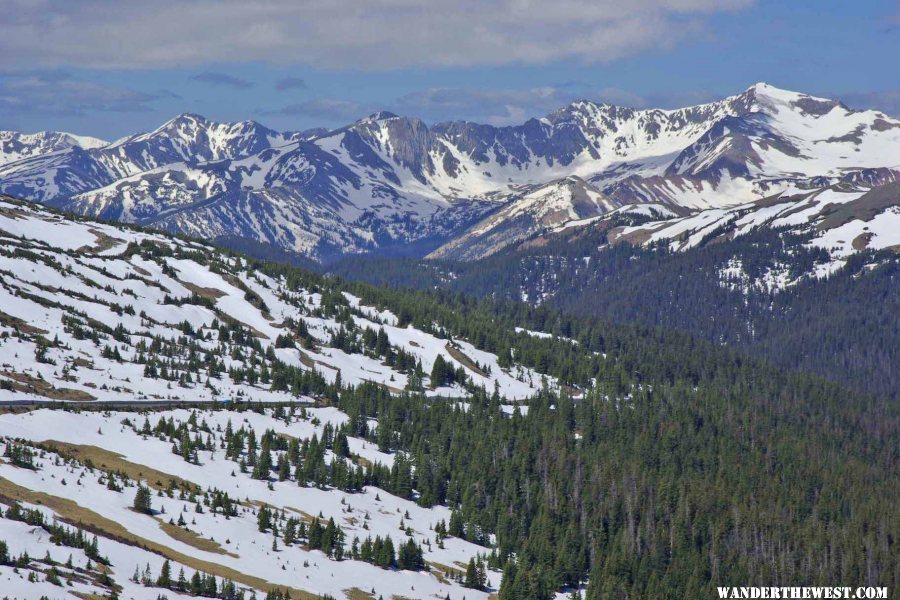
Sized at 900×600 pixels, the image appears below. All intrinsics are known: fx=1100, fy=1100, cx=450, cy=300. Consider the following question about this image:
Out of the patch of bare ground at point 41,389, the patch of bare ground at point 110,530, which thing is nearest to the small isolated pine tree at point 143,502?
the patch of bare ground at point 110,530

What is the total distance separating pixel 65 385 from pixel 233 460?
41.1 metres

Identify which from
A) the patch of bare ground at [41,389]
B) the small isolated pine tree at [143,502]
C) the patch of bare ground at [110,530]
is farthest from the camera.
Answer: the patch of bare ground at [41,389]

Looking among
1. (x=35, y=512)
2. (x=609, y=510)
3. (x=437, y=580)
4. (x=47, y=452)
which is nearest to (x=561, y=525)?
(x=609, y=510)

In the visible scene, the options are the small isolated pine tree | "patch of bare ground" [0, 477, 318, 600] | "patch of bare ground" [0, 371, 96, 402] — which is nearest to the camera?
"patch of bare ground" [0, 477, 318, 600]

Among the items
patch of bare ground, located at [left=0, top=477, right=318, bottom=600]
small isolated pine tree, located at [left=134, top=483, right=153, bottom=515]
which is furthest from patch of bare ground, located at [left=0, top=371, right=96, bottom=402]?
patch of bare ground, located at [left=0, top=477, right=318, bottom=600]

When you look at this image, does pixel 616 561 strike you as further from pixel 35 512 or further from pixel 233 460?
pixel 35 512

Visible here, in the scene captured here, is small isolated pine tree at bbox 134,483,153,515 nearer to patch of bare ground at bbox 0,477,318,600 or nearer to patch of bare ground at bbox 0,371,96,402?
patch of bare ground at bbox 0,477,318,600

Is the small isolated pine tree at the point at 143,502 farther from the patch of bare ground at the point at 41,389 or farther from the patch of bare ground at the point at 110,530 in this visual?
the patch of bare ground at the point at 41,389

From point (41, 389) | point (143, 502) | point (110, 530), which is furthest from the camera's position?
point (41, 389)

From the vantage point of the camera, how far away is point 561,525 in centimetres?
17688

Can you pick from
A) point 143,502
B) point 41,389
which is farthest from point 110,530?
point 41,389

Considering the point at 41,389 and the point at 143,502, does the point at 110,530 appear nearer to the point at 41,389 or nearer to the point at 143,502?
the point at 143,502

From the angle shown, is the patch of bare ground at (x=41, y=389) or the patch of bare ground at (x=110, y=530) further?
the patch of bare ground at (x=41, y=389)

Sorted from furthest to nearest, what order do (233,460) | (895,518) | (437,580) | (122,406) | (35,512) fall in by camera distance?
(895,518)
(122,406)
(233,460)
(437,580)
(35,512)
